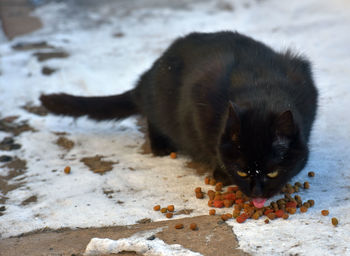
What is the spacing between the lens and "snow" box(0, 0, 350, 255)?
8.06 feet

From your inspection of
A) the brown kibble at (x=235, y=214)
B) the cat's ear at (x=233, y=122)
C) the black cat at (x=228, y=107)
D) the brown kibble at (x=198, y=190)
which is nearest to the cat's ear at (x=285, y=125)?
the black cat at (x=228, y=107)

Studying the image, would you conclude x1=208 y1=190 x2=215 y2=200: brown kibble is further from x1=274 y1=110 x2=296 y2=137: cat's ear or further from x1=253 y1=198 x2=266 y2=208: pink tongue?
x1=274 y1=110 x2=296 y2=137: cat's ear

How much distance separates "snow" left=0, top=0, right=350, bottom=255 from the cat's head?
0.70 ft

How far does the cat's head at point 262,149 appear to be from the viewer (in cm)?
218

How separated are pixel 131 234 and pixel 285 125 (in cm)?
90

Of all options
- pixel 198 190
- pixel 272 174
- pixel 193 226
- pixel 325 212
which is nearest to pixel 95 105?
pixel 198 190

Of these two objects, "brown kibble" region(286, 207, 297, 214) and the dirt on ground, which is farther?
"brown kibble" region(286, 207, 297, 214)

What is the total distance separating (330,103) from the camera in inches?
143

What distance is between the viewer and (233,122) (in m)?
2.23

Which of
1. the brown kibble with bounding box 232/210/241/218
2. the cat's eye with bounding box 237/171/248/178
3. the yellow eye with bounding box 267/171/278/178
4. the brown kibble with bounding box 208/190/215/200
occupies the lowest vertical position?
the brown kibble with bounding box 208/190/215/200

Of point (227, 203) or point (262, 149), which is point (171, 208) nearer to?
point (227, 203)

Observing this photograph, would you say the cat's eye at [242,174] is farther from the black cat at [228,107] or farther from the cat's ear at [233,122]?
the cat's ear at [233,122]

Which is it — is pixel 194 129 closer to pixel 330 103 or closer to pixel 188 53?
pixel 188 53

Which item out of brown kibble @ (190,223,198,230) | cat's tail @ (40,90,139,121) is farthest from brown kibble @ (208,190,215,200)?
cat's tail @ (40,90,139,121)
